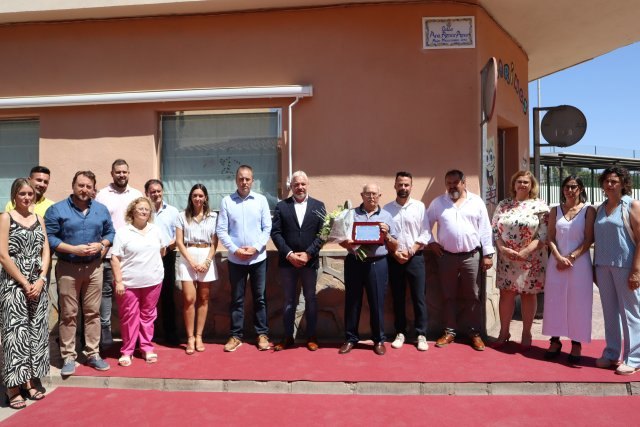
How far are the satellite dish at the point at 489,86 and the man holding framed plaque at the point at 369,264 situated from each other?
1.61m

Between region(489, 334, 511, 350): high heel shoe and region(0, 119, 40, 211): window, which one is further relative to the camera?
region(0, 119, 40, 211): window

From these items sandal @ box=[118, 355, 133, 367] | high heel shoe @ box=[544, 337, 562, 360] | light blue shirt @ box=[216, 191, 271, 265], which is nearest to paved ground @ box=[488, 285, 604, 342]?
high heel shoe @ box=[544, 337, 562, 360]

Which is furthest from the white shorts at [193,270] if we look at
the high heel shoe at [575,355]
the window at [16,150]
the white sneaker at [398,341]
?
the high heel shoe at [575,355]

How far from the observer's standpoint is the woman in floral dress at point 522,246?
17.9 feet

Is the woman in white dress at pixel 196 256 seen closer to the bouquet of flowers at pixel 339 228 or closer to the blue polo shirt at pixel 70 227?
the blue polo shirt at pixel 70 227

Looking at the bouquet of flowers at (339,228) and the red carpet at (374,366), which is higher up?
the bouquet of flowers at (339,228)

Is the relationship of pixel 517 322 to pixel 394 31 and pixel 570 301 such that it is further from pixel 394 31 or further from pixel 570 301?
pixel 394 31

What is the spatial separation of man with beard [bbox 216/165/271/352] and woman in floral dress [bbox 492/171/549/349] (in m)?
2.56

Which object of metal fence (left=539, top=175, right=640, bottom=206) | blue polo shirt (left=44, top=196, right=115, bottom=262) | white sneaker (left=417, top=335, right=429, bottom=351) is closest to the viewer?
blue polo shirt (left=44, top=196, right=115, bottom=262)

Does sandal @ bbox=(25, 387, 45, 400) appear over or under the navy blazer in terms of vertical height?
under

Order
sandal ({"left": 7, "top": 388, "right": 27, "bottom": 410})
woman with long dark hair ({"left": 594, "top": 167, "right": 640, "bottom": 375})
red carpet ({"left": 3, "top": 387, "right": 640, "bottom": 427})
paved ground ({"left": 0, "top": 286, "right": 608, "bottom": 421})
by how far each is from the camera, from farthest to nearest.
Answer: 1. paved ground ({"left": 0, "top": 286, "right": 608, "bottom": 421})
2. woman with long dark hair ({"left": 594, "top": 167, "right": 640, "bottom": 375})
3. sandal ({"left": 7, "top": 388, "right": 27, "bottom": 410})
4. red carpet ({"left": 3, "top": 387, "right": 640, "bottom": 427})

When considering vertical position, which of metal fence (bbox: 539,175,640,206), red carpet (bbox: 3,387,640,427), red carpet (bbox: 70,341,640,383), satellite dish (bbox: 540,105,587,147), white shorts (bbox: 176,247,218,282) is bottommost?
red carpet (bbox: 3,387,640,427)

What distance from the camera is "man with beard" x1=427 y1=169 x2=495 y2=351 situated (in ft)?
18.4

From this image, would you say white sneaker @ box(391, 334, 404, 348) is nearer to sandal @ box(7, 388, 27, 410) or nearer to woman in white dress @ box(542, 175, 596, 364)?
woman in white dress @ box(542, 175, 596, 364)
